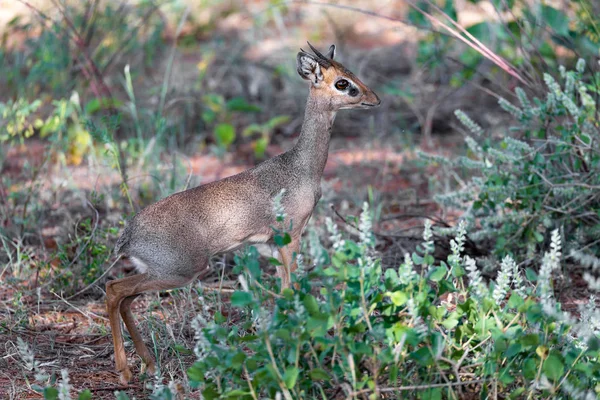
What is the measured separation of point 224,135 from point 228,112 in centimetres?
54

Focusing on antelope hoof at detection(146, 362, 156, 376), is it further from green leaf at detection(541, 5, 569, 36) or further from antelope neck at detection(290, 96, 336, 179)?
green leaf at detection(541, 5, 569, 36)

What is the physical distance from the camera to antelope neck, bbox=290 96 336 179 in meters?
4.57

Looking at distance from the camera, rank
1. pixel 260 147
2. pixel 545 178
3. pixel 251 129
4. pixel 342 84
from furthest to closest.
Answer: pixel 251 129
pixel 260 147
pixel 545 178
pixel 342 84

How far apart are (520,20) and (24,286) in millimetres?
3180

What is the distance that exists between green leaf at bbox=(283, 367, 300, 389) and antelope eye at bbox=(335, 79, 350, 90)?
1.93m

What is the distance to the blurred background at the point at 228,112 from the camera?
5.39 m

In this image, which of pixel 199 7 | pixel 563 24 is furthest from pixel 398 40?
pixel 563 24

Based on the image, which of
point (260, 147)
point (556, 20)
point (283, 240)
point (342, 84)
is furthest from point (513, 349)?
point (260, 147)

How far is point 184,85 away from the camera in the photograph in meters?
8.98

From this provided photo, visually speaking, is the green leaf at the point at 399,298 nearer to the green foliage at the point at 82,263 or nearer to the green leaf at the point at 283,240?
the green leaf at the point at 283,240

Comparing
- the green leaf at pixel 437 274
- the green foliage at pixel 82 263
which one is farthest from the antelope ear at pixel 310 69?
the green leaf at pixel 437 274

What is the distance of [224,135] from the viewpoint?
26.5ft

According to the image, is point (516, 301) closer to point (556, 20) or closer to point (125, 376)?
point (125, 376)

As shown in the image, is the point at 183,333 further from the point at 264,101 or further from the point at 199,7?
the point at 199,7
